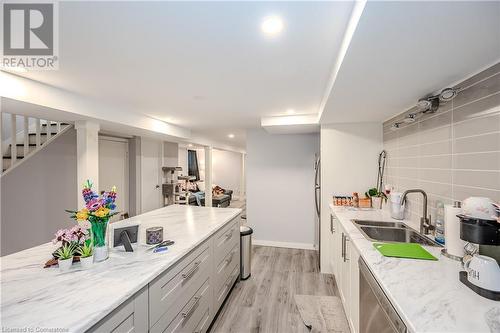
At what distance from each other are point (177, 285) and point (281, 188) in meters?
2.97

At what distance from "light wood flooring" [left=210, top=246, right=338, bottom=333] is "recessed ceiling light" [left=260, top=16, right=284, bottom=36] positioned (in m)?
2.40

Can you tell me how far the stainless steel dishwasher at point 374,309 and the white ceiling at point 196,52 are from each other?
143cm

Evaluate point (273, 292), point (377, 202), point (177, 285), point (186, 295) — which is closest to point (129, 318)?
point (177, 285)

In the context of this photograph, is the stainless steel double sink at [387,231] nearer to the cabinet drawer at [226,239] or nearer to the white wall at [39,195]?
the cabinet drawer at [226,239]

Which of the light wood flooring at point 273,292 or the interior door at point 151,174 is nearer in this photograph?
the light wood flooring at point 273,292

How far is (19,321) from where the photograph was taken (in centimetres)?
78

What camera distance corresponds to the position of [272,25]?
116 cm

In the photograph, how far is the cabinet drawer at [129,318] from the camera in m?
0.89

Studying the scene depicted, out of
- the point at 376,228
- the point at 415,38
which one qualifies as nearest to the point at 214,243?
the point at 376,228

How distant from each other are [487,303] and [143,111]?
140 inches

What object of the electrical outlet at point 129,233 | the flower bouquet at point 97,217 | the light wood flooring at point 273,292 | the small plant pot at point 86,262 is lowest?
the light wood flooring at point 273,292

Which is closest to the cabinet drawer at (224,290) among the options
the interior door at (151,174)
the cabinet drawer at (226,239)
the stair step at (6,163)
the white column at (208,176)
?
the cabinet drawer at (226,239)

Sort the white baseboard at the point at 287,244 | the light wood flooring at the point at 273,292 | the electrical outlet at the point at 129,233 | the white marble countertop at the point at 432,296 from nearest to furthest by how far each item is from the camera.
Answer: the white marble countertop at the point at 432,296 < the electrical outlet at the point at 129,233 < the light wood flooring at the point at 273,292 < the white baseboard at the point at 287,244

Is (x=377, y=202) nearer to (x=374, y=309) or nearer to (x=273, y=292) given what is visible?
(x=273, y=292)
